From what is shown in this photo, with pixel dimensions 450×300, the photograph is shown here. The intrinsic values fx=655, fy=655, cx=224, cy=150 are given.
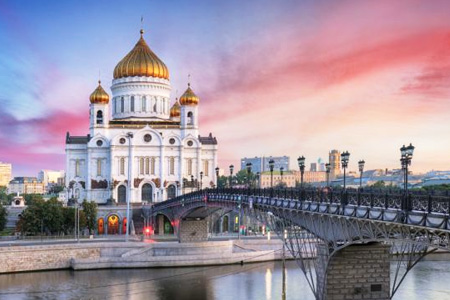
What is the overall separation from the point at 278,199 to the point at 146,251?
91.4 ft

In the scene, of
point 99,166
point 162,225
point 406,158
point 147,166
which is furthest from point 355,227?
point 99,166

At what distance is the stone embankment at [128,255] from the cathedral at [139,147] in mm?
28988

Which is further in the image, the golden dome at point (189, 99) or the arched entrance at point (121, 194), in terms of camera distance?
the golden dome at point (189, 99)

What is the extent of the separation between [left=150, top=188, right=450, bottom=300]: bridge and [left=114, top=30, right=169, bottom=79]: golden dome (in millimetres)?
54682

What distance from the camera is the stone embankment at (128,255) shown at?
60.2 meters

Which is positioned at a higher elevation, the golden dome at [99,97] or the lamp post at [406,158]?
the golden dome at [99,97]

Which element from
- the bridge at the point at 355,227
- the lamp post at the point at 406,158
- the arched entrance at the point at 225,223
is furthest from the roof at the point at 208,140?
the lamp post at the point at 406,158

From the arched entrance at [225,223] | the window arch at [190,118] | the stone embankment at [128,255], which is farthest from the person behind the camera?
the window arch at [190,118]

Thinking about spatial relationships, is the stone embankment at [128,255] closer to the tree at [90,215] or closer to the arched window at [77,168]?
the tree at [90,215]

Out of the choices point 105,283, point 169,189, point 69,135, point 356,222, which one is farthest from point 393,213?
point 69,135

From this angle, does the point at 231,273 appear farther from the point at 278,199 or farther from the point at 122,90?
the point at 122,90

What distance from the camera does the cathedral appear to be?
98.0 meters

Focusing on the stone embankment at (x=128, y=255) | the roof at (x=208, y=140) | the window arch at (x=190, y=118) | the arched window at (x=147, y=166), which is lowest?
the stone embankment at (x=128, y=255)

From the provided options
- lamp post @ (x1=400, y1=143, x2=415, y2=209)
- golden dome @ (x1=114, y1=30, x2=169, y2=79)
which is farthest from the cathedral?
lamp post @ (x1=400, y1=143, x2=415, y2=209)
